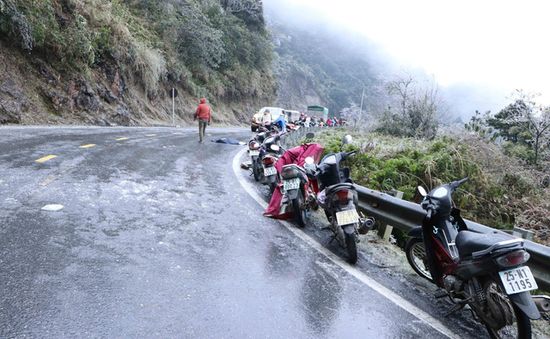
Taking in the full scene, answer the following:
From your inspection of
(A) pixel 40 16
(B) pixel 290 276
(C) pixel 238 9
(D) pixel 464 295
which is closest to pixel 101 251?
(B) pixel 290 276

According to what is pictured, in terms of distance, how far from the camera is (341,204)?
16.9 ft

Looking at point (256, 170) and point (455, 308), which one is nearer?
point (455, 308)

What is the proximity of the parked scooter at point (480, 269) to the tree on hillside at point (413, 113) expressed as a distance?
54.8 feet

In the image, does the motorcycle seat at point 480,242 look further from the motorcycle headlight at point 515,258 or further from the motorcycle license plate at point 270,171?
the motorcycle license plate at point 270,171

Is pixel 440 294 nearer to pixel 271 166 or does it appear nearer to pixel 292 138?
pixel 271 166

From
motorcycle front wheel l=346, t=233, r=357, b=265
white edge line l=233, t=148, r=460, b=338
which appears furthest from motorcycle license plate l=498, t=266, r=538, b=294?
motorcycle front wheel l=346, t=233, r=357, b=265

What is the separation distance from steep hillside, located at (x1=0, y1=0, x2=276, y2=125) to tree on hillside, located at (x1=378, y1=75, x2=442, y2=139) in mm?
14352

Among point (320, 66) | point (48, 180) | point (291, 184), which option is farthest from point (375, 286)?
point (320, 66)

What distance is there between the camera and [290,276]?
4277 millimetres

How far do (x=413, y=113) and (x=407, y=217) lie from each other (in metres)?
18.5

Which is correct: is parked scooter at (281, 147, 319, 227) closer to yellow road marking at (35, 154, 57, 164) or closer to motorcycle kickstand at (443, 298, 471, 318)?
motorcycle kickstand at (443, 298, 471, 318)

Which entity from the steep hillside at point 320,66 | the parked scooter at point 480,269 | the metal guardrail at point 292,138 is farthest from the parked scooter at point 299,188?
the steep hillside at point 320,66

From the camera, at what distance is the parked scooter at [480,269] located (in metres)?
3.25

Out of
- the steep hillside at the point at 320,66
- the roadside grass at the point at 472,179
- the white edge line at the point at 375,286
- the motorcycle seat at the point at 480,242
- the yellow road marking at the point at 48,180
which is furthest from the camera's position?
the steep hillside at the point at 320,66
